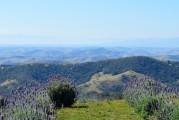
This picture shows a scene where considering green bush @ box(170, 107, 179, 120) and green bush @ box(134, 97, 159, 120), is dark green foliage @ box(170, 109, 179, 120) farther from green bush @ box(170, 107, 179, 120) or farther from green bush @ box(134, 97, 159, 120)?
green bush @ box(134, 97, 159, 120)

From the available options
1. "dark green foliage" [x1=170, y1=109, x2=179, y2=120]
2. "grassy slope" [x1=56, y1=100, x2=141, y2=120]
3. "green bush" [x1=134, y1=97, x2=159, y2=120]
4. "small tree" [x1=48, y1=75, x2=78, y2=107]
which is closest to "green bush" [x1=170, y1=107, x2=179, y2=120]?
"dark green foliage" [x1=170, y1=109, x2=179, y2=120]

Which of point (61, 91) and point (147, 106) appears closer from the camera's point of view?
point (147, 106)

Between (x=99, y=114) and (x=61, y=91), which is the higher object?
(x=61, y=91)

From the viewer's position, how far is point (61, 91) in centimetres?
1989

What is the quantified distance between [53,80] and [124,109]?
13.6ft

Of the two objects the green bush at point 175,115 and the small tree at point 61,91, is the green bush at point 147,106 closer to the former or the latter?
the green bush at point 175,115

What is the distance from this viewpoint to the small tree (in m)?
19.7

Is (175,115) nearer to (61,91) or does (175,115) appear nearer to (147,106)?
(147,106)

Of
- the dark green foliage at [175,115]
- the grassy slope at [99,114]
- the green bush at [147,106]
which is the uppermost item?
the dark green foliage at [175,115]

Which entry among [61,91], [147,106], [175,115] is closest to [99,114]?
[147,106]

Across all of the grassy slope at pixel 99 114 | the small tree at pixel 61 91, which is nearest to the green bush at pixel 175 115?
the grassy slope at pixel 99 114

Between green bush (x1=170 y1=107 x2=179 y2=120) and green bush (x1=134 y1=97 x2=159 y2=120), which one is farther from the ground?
green bush (x1=170 y1=107 x2=179 y2=120)

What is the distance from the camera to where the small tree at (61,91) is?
1966 centimetres

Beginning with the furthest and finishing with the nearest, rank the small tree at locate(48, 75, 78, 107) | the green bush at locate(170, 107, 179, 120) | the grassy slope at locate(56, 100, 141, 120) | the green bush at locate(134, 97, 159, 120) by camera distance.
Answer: the small tree at locate(48, 75, 78, 107) < the grassy slope at locate(56, 100, 141, 120) < the green bush at locate(134, 97, 159, 120) < the green bush at locate(170, 107, 179, 120)
